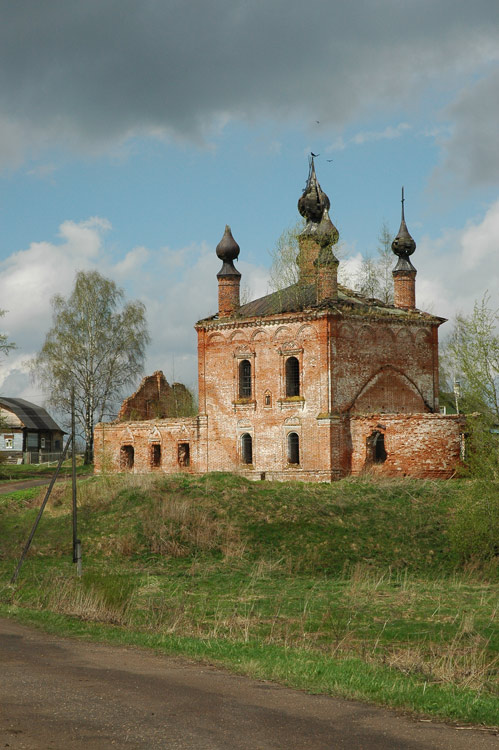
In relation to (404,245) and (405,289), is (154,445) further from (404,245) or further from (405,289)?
(404,245)

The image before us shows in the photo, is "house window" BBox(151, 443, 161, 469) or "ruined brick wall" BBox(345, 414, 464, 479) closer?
"ruined brick wall" BBox(345, 414, 464, 479)

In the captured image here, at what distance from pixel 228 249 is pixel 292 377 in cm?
614

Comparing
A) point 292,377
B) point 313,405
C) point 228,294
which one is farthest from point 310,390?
point 228,294

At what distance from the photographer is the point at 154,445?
35500 millimetres

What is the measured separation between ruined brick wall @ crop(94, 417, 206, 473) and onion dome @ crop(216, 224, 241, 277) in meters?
6.10

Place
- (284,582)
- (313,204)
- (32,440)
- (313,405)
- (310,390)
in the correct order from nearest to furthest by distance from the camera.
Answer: (284,582) → (313,405) → (310,390) → (313,204) → (32,440)

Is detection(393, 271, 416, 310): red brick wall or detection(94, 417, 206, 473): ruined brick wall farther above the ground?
detection(393, 271, 416, 310): red brick wall

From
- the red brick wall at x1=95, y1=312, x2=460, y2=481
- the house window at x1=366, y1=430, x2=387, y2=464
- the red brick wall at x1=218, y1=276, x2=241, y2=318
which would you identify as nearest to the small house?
the red brick wall at x1=95, y1=312, x2=460, y2=481

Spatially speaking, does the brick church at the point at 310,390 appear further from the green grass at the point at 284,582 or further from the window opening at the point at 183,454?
the green grass at the point at 284,582

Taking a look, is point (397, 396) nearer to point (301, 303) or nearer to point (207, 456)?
point (301, 303)

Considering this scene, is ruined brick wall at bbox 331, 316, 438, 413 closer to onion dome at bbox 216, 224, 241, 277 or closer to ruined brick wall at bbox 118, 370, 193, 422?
onion dome at bbox 216, 224, 241, 277

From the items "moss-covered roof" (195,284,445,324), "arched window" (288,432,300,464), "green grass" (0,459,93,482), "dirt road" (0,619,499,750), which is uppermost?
"moss-covered roof" (195,284,445,324)

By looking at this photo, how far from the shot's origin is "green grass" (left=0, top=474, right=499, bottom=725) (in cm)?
1065

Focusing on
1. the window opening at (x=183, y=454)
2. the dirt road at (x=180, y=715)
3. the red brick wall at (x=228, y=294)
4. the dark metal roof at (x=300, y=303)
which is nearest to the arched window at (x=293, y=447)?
the window opening at (x=183, y=454)
